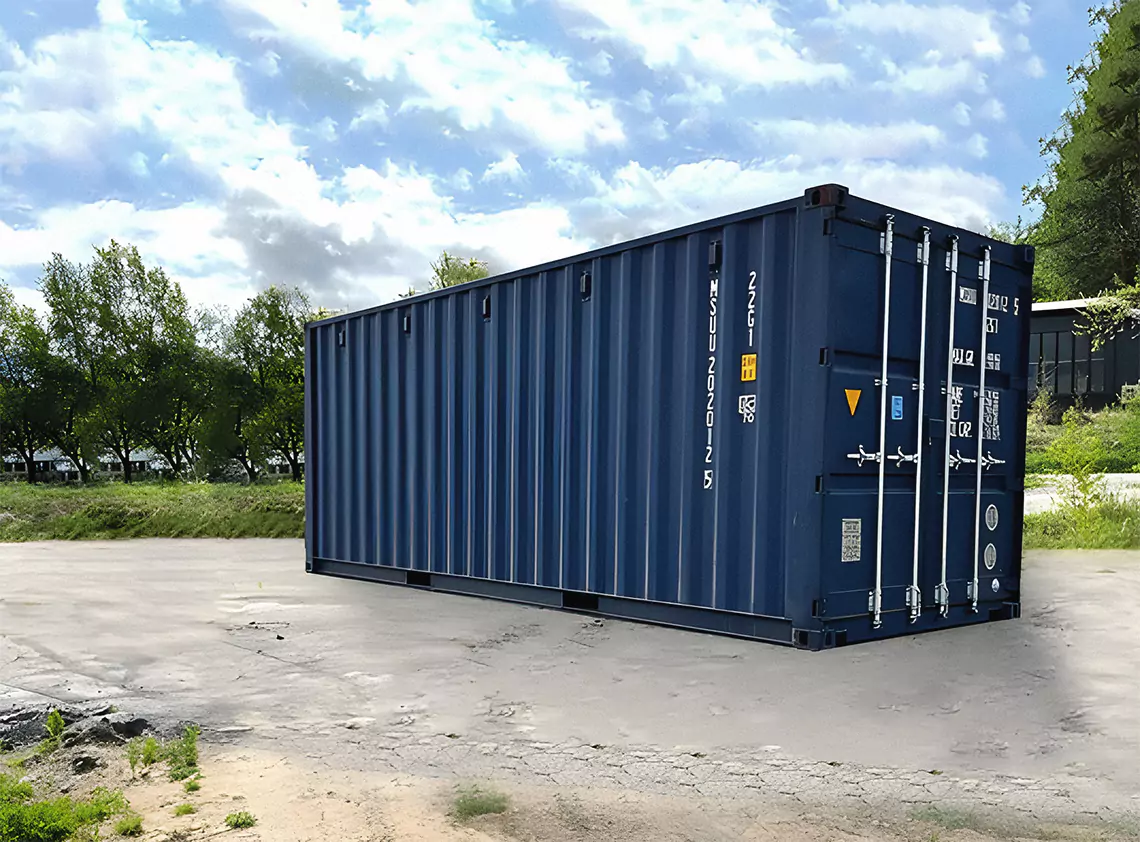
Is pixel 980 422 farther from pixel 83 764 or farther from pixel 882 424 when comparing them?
pixel 83 764

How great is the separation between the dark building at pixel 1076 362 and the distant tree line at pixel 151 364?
21.3 m

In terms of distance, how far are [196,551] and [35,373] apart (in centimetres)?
2353

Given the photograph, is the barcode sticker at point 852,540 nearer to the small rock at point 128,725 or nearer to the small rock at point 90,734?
the small rock at point 128,725

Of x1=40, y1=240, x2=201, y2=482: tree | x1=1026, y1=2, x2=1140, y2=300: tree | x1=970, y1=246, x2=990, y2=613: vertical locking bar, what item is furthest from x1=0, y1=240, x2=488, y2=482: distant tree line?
x1=970, y1=246, x2=990, y2=613: vertical locking bar

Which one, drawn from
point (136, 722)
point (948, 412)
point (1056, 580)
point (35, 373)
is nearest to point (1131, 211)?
point (1056, 580)

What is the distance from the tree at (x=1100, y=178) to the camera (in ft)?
101

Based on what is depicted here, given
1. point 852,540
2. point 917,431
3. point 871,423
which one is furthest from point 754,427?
point 917,431

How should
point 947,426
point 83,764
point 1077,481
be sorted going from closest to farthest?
point 83,764 → point 947,426 → point 1077,481

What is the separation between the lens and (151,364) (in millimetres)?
33844

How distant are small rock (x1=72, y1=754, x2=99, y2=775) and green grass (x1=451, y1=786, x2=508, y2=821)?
203cm

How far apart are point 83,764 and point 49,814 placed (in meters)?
0.92

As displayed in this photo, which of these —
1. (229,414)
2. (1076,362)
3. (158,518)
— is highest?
(1076,362)

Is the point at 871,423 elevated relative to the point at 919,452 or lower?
elevated

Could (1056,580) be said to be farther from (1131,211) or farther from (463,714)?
(1131,211)
